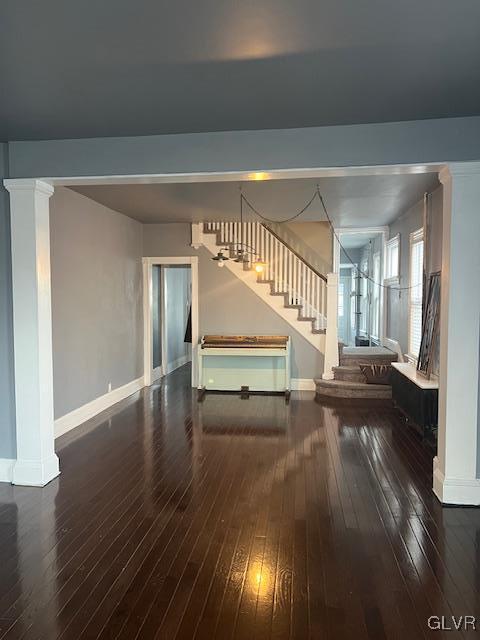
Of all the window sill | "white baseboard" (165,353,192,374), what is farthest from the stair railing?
"white baseboard" (165,353,192,374)

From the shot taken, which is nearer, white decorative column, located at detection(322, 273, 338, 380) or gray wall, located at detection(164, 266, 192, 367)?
white decorative column, located at detection(322, 273, 338, 380)

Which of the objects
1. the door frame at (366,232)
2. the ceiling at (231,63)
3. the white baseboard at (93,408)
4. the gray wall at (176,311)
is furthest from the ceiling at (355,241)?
the ceiling at (231,63)

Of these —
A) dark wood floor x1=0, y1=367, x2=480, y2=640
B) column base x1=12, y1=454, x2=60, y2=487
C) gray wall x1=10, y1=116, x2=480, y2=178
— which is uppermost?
gray wall x1=10, y1=116, x2=480, y2=178

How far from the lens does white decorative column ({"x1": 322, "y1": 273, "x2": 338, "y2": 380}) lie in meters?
6.91

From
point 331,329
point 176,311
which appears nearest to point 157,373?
point 176,311

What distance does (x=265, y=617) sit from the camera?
6.88 ft

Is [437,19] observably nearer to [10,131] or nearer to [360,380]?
[10,131]

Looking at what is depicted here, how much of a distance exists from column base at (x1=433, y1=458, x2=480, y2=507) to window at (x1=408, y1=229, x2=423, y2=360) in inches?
108

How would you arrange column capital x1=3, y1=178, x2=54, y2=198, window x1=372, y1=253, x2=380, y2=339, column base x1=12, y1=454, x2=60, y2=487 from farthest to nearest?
window x1=372, y1=253, x2=380, y2=339, column base x1=12, y1=454, x2=60, y2=487, column capital x1=3, y1=178, x2=54, y2=198

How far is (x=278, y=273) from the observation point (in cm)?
732

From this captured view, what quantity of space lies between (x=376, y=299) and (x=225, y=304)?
11.4 feet

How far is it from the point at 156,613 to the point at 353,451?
2.71m

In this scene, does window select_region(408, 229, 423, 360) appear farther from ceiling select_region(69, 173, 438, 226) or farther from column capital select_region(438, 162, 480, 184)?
column capital select_region(438, 162, 480, 184)

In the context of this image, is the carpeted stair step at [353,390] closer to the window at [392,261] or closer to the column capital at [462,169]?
the window at [392,261]
